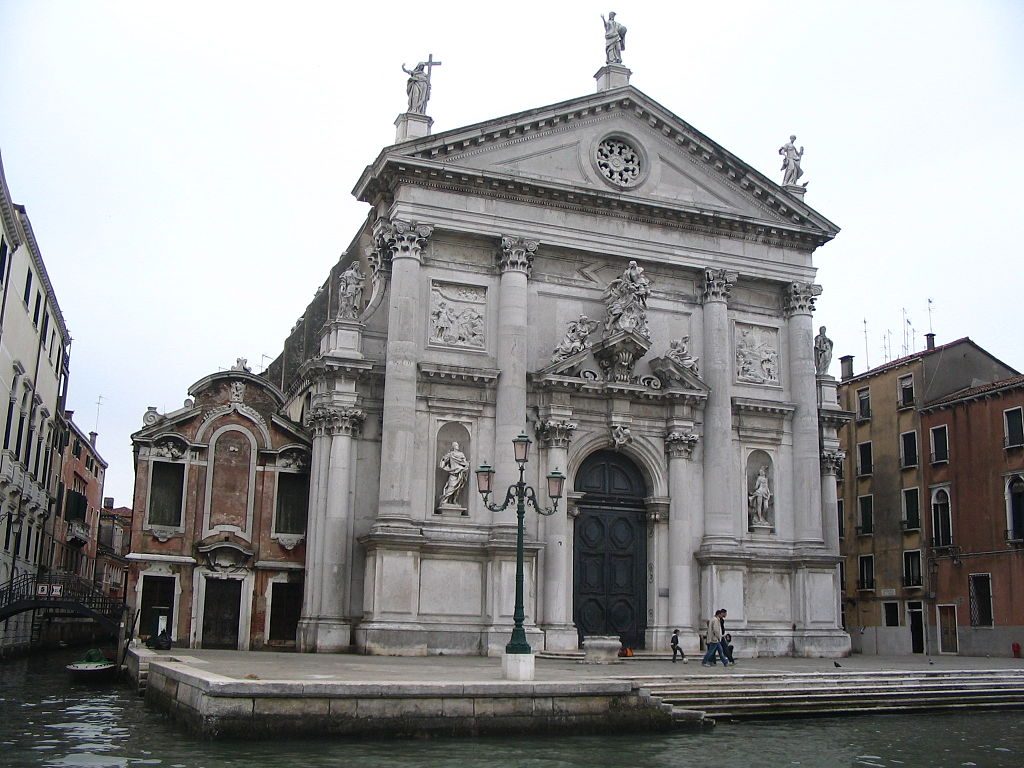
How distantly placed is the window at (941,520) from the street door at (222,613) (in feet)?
83.7

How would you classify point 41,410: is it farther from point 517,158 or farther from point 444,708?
point 444,708

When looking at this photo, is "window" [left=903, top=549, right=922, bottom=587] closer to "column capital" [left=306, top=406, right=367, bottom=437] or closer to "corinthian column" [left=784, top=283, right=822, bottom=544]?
"corinthian column" [left=784, top=283, right=822, bottom=544]

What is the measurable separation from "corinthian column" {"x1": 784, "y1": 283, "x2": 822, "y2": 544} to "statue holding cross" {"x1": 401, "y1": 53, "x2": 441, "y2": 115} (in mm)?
12389

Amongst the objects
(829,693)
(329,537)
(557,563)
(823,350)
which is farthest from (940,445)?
(329,537)

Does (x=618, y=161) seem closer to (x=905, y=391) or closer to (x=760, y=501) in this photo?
(x=760, y=501)

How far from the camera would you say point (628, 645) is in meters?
31.1

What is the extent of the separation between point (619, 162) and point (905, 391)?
17.6 metres

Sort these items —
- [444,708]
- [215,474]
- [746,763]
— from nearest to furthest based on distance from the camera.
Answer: [746,763] → [444,708] → [215,474]

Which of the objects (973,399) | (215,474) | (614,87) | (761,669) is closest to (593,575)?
(761,669)

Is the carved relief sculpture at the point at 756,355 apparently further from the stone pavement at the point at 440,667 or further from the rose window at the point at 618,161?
the stone pavement at the point at 440,667

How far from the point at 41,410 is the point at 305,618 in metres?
17.6

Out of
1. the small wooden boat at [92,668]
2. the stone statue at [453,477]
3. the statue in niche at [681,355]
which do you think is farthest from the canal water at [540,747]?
the statue in niche at [681,355]

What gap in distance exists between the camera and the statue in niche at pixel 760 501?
3262cm

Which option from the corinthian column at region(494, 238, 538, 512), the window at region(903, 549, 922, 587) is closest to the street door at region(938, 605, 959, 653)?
the window at region(903, 549, 922, 587)
